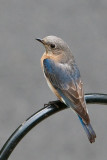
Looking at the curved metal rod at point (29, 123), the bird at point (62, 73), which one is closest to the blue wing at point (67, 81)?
the bird at point (62, 73)

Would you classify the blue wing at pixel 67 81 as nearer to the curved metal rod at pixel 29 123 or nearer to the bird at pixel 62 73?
the bird at pixel 62 73

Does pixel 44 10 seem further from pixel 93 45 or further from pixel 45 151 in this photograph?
pixel 45 151

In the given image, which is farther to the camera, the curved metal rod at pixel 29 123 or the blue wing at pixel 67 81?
the blue wing at pixel 67 81

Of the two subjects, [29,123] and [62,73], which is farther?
[62,73]

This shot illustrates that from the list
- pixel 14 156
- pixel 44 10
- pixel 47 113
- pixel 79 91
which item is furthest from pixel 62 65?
pixel 44 10

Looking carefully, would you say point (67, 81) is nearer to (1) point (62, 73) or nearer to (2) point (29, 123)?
(1) point (62, 73)

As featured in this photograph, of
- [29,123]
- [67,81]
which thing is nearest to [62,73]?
[67,81]
